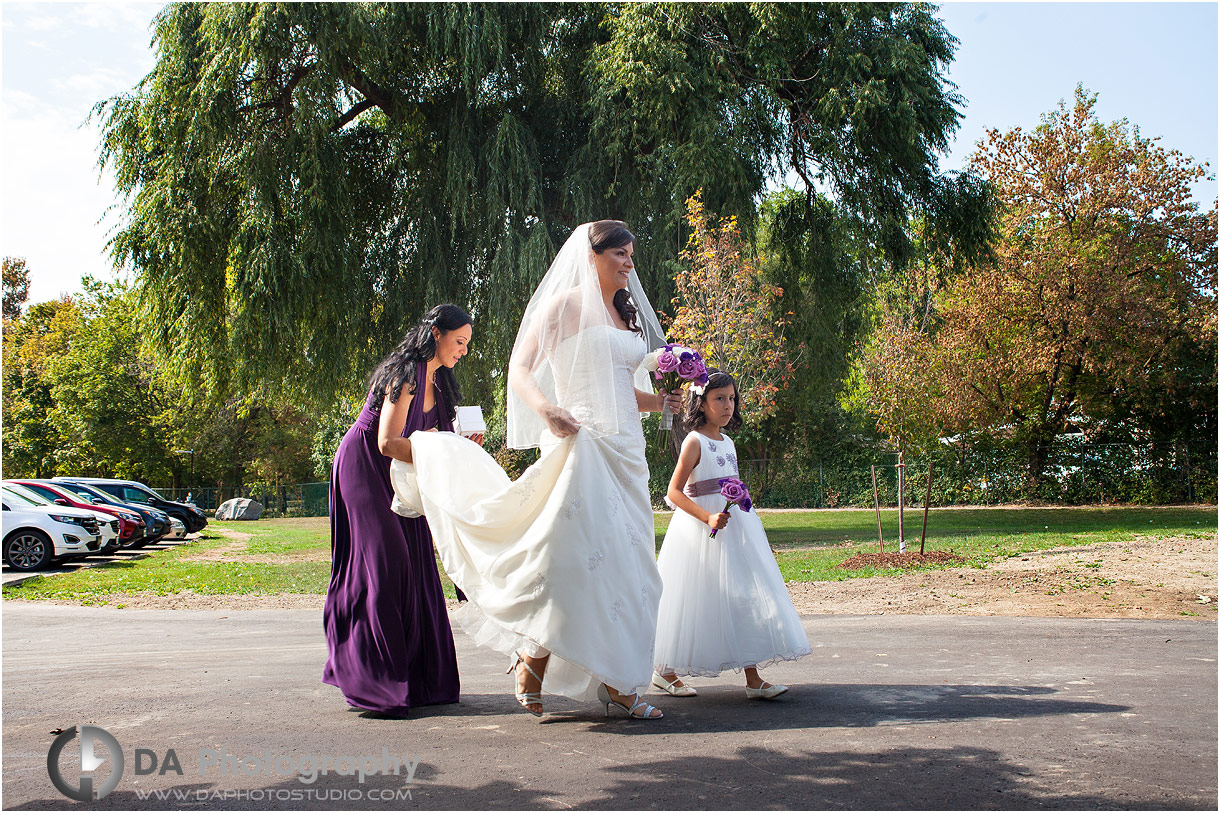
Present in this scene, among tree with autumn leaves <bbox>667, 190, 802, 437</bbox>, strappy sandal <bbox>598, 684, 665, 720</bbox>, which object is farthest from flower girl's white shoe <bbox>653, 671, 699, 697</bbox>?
tree with autumn leaves <bbox>667, 190, 802, 437</bbox>

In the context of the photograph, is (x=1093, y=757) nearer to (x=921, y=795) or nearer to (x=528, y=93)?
(x=921, y=795)

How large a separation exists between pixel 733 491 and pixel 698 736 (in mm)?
1585

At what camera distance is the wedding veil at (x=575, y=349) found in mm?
4750

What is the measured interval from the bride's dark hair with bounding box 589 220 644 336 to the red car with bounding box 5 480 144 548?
1696cm

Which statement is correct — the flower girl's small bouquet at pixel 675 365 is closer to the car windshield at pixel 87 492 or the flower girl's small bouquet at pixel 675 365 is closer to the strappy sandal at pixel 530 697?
the strappy sandal at pixel 530 697

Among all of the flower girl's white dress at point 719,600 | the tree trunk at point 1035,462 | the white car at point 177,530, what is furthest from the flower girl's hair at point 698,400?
the tree trunk at point 1035,462

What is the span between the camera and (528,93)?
17.9 meters

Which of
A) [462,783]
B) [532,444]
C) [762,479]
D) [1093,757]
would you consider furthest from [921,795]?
[762,479]

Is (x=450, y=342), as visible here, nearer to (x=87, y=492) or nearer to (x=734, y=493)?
(x=734, y=493)

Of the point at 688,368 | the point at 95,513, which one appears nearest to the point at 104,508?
the point at 95,513

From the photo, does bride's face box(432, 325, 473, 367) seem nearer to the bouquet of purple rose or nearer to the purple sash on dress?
the purple sash on dress

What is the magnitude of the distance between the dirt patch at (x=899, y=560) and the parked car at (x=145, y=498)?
19903 millimetres

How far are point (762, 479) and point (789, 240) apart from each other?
1565cm

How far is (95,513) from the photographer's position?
58.3 feet
